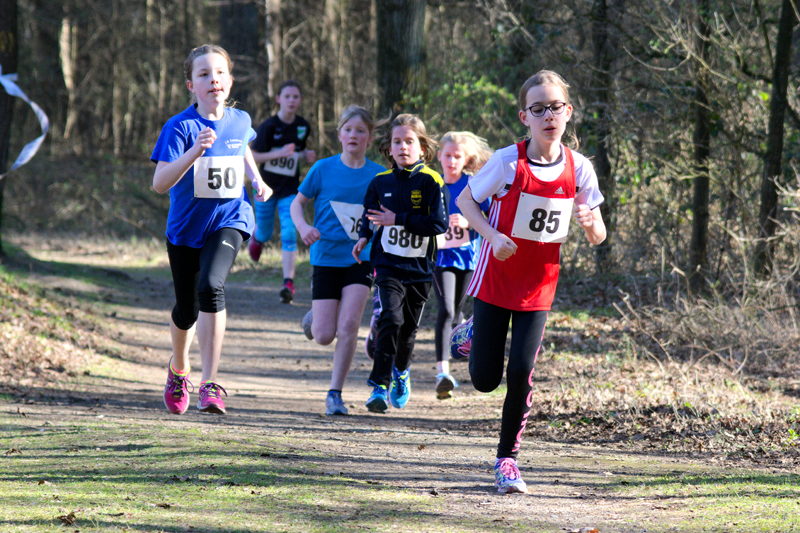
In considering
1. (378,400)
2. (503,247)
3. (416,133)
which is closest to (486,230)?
(503,247)

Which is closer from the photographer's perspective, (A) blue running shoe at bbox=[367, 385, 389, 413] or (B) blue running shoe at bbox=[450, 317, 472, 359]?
(A) blue running shoe at bbox=[367, 385, 389, 413]

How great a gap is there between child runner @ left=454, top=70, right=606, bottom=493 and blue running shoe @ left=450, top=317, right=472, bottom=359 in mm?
2188

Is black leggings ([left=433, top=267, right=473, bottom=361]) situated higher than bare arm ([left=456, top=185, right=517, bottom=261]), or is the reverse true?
bare arm ([left=456, top=185, right=517, bottom=261])

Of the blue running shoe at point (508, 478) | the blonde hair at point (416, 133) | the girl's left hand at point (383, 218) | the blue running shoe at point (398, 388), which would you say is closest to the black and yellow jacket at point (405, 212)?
the girl's left hand at point (383, 218)

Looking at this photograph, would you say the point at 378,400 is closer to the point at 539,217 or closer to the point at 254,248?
the point at 539,217

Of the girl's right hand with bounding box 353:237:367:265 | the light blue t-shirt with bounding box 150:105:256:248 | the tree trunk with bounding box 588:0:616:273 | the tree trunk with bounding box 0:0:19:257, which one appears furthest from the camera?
the tree trunk with bounding box 0:0:19:257

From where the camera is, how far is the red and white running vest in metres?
4.96

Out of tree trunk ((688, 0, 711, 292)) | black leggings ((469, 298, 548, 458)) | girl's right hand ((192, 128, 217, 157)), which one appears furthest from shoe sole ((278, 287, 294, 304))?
black leggings ((469, 298, 548, 458))

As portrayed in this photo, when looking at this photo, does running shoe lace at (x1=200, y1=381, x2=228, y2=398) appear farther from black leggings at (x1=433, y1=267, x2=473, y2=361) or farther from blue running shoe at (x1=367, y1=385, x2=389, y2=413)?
black leggings at (x1=433, y1=267, x2=473, y2=361)

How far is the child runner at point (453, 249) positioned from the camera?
8.07 m

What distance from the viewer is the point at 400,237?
23.0 ft

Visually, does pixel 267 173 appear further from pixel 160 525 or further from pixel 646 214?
pixel 160 525

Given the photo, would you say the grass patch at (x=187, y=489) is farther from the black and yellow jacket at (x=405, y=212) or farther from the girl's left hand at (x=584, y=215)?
the black and yellow jacket at (x=405, y=212)

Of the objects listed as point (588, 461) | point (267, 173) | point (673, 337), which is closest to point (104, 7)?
point (267, 173)
